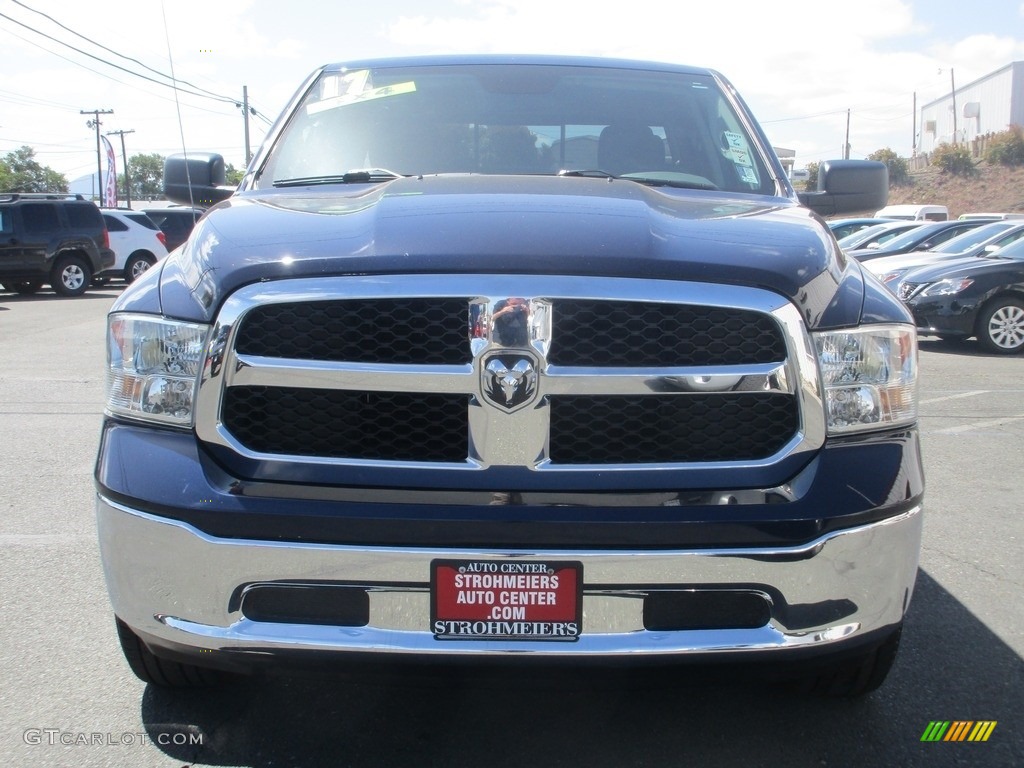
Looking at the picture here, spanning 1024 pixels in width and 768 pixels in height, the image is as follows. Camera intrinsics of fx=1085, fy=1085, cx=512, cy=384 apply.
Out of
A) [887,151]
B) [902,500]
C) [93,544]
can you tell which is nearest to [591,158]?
[902,500]

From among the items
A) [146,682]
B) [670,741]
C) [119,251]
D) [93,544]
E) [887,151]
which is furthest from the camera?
[887,151]

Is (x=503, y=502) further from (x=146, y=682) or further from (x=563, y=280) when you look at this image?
(x=146, y=682)

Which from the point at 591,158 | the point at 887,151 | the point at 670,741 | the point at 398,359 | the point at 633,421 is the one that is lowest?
the point at 670,741

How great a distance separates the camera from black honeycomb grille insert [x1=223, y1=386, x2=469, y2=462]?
242cm

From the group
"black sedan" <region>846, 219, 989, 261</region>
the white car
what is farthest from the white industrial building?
the white car

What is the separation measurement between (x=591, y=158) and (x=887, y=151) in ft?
296

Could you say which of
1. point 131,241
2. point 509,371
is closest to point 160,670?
point 509,371

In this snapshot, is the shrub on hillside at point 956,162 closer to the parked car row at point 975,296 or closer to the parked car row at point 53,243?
the parked car row at point 53,243

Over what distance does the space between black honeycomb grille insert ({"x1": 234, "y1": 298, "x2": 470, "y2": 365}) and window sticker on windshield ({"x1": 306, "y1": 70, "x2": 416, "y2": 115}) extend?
182cm

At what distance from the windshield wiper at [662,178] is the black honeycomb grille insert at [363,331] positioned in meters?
1.30

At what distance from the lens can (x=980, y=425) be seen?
25.0ft

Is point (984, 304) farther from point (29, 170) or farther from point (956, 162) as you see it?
point (29, 170)

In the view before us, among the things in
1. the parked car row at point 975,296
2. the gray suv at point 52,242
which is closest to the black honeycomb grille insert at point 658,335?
the parked car row at point 975,296

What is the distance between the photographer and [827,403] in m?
2.45
